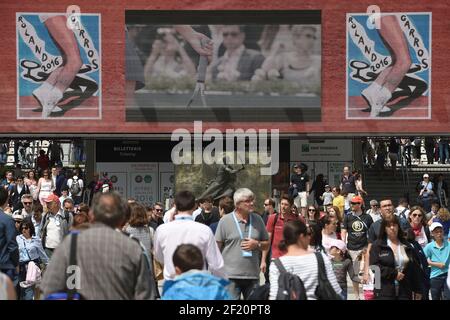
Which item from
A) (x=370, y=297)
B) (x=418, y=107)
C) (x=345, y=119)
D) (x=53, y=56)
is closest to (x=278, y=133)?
(x=345, y=119)

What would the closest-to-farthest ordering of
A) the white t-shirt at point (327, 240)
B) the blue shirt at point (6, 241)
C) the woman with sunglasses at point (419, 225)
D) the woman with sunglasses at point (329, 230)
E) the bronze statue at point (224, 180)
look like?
the blue shirt at point (6, 241)
the white t-shirt at point (327, 240)
the woman with sunglasses at point (329, 230)
the woman with sunglasses at point (419, 225)
the bronze statue at point (224, 180)

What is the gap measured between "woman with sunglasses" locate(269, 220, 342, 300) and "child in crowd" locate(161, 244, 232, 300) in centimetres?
87

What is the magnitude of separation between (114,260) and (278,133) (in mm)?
29463

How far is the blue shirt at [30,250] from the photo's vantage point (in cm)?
1449

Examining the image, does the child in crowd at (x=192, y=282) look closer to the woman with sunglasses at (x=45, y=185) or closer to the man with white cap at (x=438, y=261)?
the man with white cap at (x=438, y=261)

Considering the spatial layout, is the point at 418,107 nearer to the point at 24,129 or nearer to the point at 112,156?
the point at 112,156

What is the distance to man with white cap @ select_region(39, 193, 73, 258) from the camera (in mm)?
15750

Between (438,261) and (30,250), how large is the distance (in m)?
5.70

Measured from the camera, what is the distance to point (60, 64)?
3594 cm

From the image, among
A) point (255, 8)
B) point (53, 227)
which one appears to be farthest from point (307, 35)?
point (53, 227)

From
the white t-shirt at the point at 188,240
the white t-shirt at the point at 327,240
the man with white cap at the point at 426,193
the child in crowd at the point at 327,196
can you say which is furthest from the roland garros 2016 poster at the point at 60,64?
the white t-shirt at the point at 188,240

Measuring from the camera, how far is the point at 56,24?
36000 mm

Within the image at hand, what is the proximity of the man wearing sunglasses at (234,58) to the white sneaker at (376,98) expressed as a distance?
3.94 meters

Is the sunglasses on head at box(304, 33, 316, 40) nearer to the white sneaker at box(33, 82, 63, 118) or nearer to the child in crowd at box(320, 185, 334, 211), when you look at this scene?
the child in crowd at box(320, 185, 334, 211)
